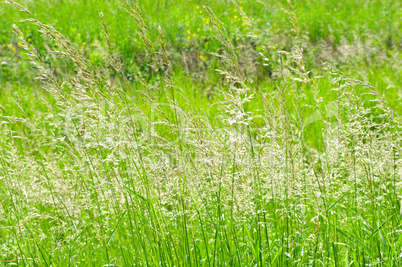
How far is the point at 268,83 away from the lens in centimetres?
554

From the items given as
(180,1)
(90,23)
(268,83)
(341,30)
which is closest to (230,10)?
(180,1)

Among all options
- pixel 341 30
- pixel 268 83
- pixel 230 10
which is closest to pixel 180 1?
pixel 230 10

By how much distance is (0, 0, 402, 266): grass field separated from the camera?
73.5 inches

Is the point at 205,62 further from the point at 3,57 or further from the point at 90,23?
the point at 3,57

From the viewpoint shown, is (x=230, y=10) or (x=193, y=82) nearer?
(x=193, y=82)

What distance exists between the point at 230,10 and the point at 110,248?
6435 millimetres

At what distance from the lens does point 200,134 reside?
199 cm

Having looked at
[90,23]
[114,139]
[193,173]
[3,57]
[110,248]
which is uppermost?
[90,23]

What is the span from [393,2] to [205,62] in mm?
5811

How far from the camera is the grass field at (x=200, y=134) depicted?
187 centimetres

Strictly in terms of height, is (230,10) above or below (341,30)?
above

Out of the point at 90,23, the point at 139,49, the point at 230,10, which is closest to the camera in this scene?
the point at 139,49

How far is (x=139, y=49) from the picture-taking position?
260 inches

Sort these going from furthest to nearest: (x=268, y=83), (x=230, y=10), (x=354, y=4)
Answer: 1. (x=354, y=4)
2. (x=230, y=10)
3. (x=268, y=83)
